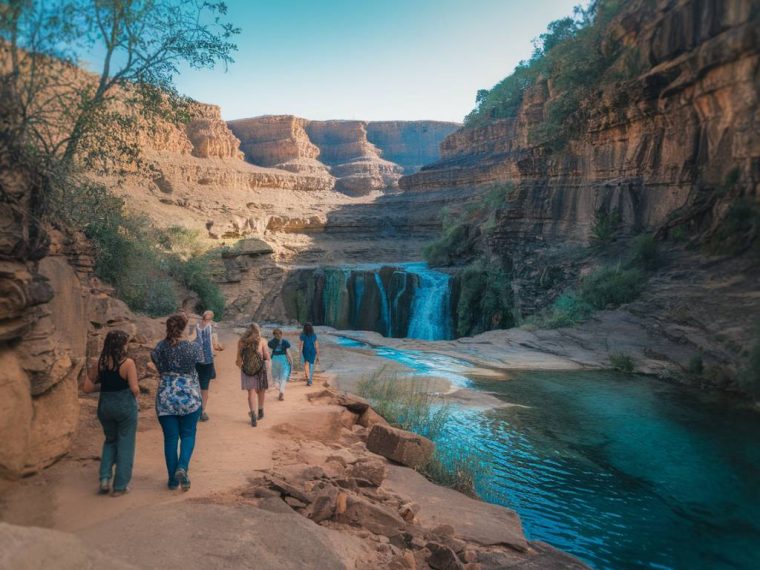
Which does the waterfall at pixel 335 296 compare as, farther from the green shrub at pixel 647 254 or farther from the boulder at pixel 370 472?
the boulder at pixel 370 472

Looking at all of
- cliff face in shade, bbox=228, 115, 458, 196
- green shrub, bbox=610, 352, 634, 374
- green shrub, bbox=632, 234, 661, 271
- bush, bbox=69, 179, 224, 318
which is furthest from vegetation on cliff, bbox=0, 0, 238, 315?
cliff face in shade, bbox=228, 115, 458, 196

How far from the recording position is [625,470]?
28.0ft

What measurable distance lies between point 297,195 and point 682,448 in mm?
61526

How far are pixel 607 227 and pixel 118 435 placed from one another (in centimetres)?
2247

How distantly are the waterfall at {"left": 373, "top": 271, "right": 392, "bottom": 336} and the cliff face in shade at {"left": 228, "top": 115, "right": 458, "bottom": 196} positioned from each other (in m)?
47.4

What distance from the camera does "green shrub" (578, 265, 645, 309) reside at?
19.6 m

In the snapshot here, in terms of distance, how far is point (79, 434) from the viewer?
5.80 meters

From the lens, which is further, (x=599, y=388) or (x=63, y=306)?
(x=599, y=388)

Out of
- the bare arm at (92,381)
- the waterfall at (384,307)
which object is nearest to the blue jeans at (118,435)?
the bare arm at (92,381)

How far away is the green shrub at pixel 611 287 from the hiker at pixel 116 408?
61.5 ft

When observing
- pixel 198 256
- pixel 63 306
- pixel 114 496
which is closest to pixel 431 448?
pixel 114 496

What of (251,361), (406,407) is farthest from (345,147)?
(251,361)

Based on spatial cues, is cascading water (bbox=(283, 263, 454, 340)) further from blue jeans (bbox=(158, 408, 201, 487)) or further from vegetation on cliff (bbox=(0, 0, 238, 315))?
blue jeans (bbox=(158, 408, 201, 487))

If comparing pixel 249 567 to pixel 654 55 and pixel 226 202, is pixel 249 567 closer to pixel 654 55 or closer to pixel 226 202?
pixel 654 55
